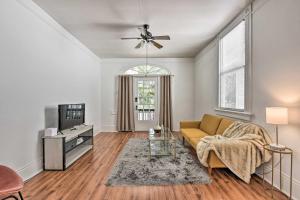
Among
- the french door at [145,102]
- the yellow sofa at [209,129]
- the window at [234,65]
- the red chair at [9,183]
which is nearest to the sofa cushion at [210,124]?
the yellow sofa at [209,129]

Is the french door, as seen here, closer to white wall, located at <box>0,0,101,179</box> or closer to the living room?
the living room

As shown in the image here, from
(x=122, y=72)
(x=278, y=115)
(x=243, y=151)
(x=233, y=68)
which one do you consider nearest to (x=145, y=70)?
(x=122, y=72)

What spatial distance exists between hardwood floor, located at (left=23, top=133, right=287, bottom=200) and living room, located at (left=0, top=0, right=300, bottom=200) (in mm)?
15

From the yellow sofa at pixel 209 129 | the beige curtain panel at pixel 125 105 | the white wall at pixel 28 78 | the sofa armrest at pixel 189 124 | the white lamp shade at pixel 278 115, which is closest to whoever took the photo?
the white lamp shade at pixel 278 115

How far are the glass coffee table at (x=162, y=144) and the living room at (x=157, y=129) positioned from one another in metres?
0.03

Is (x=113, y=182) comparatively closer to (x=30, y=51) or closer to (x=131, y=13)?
(x=30, y=51)

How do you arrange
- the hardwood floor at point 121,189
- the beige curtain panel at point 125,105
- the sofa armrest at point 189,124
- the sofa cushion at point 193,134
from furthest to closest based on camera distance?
the beige curtain panel at point 125,105 → the sofa armrest at point 189,124 → the sofa cushion at point 193,134 → the hardwood floor at point 121,189

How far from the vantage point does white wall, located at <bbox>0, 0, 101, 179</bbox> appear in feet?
9.09

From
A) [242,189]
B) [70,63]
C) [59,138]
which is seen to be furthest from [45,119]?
[242,189]

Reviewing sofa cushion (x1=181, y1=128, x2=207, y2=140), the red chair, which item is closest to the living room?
the red chair

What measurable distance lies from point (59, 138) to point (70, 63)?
2.11 meters

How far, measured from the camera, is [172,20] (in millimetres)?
4098

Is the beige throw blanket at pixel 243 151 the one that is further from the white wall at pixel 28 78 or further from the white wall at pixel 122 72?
the white wall at pixel 122 72

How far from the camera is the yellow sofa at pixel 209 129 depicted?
10.5ft
